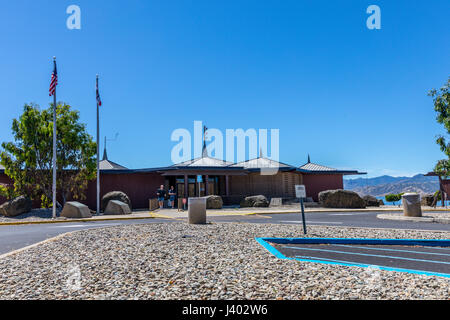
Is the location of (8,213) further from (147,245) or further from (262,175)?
(262,175)

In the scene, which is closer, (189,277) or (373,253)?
(189,277)

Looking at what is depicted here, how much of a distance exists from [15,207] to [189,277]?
18569 millimetres

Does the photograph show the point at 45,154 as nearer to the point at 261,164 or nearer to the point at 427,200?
the point at 261,164

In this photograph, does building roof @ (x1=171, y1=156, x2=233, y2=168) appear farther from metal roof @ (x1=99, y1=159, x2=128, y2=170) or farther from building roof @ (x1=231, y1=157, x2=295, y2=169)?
metal roof @ (x1=99, y1=159, x2=128, y2=170)

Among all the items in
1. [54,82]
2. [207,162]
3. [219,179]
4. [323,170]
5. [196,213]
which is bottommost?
[196,213]

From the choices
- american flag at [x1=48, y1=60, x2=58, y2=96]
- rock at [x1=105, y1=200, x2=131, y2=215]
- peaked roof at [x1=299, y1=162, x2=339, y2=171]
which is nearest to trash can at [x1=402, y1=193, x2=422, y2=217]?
rock at [x1=105, y1=200, x2=131, y2=215]

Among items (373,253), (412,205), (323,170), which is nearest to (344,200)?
(412,205)

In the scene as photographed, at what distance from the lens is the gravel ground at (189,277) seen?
11.9 feet

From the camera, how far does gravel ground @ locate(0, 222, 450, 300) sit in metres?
3.63

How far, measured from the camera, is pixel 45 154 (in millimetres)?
21234

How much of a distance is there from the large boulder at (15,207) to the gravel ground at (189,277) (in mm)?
14529

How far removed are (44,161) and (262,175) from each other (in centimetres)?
1793

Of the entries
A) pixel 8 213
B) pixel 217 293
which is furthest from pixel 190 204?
pixel 8 213

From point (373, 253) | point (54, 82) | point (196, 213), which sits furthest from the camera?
point (54, 82)
